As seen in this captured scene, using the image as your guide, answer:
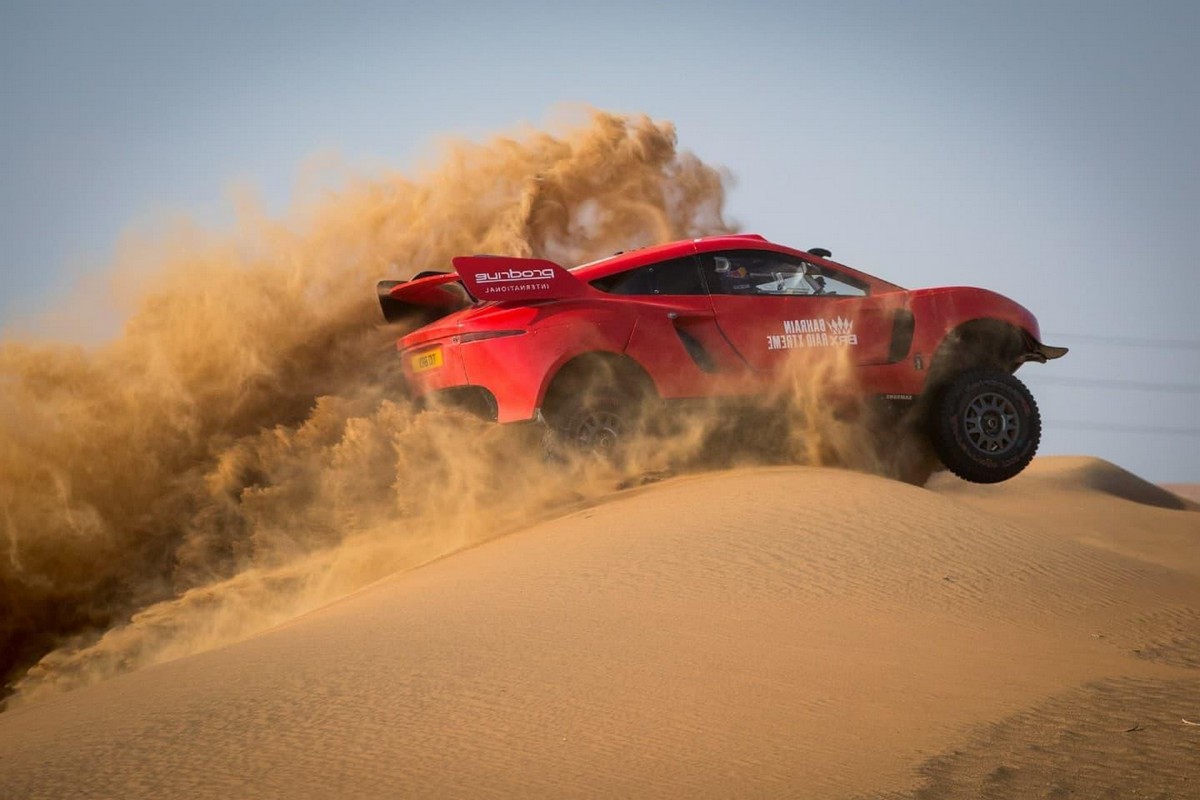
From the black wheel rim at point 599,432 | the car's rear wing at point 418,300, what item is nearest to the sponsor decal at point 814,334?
the black wheel rim at point 599,432

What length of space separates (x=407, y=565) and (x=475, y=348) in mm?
1542

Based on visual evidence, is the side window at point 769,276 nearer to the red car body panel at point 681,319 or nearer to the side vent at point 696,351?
the red car body panel at point 681,319

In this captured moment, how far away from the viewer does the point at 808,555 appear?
5.75m

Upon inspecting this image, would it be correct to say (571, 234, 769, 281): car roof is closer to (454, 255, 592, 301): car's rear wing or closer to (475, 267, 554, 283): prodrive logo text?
(454, 255, 592, 301): car's rear wing

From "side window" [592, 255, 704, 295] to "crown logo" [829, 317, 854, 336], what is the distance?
1.06m

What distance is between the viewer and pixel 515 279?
24.9ft

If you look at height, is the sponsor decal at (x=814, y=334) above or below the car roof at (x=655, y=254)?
below

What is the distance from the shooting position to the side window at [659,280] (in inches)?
317

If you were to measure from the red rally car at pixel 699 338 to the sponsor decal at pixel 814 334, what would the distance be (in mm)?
11

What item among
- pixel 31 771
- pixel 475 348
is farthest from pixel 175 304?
pixel 31 771

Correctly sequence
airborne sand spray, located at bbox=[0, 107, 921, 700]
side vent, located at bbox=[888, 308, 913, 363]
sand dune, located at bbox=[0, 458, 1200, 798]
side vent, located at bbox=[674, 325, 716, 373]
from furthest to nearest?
side vent, located at bbox=[888, 308, 913, 363]
side vent, located at bbox=[674, 325, 716, 373]
airborne sand spray, located at bbox=[0, 107, 921, 700]
sand dune, located at bbox=[0, 458, 1200, 798]

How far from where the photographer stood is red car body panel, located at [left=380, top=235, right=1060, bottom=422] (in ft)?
24.9

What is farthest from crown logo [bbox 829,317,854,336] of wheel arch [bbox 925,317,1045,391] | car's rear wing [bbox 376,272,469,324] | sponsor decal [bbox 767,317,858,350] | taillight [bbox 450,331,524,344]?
car's rear wing [bbox 376,272,469,324]

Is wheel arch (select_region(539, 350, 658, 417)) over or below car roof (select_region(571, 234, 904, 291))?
below
